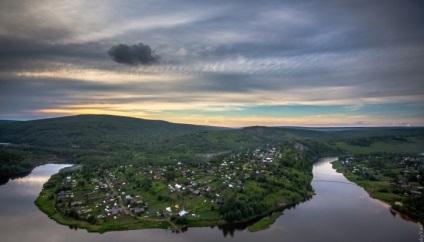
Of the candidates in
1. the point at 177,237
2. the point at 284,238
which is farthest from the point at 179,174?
the point at 284,238

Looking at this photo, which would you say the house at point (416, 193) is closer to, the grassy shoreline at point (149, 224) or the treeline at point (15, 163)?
the grassy shoreline at point (149, 224)

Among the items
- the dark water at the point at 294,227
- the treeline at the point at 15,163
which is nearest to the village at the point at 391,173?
the dark water at the point at 294,227

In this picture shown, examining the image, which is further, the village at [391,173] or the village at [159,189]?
the village at [391,173]

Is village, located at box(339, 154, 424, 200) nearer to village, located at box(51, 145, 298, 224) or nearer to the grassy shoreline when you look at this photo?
village, located at box(51, 145, 298, 224)

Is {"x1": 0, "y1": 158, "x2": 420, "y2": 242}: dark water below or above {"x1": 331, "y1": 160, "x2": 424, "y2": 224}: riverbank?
below

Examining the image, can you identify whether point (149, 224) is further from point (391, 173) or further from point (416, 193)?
point (391, 173)

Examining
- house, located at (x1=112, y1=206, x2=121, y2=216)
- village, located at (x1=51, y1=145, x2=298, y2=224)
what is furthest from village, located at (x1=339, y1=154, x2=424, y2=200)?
house, located at (x1=112, y1=206, x2=121, y2=216)

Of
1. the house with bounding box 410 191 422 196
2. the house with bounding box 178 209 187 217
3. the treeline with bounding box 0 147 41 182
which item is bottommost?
the treeline with bounding box 0 147 41 182
